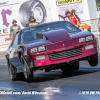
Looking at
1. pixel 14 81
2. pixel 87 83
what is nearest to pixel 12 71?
pixel 14 81

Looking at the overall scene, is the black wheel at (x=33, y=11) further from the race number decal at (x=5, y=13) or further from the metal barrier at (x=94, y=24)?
the metal barrier at (x=94, y=24)

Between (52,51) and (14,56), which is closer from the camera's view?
(52,51)

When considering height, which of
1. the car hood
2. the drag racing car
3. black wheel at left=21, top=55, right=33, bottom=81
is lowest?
black wheel at left=21, top=55, right=33, bottom=81

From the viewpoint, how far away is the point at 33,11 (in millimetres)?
24781

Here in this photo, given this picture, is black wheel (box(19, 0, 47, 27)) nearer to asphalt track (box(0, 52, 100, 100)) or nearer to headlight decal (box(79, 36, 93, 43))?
asphalt track (box(0, 52, 100, 100))

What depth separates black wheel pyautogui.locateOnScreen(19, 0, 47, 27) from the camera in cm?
2461

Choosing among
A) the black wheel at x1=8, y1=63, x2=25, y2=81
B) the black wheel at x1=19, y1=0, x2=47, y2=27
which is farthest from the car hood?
the black wheel at x1=19, y1=0, x2=47, y2=27

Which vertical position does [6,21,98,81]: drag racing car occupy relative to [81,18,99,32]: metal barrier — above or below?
above

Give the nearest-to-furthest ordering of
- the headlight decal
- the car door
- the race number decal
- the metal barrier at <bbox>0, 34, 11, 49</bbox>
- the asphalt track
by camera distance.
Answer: the asphalt track < the headlight decal < the car door < the metal barrier at <bbox>0, 34, 11, 49</bbox> < the race number decal

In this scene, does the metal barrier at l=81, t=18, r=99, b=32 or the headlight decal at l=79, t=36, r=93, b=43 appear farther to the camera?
the metal barrier at l=81, t=18, r=99, b=32

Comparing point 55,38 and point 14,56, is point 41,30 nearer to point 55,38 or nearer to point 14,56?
point 14,56

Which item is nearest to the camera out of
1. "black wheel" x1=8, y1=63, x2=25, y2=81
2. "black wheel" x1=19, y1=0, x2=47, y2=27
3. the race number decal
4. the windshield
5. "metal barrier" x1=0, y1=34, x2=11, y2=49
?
the windshield

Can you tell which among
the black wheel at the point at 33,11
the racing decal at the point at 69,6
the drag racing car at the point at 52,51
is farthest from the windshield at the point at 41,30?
the black wheel at the point at 33,11

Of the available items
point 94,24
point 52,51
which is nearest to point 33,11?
point 94,24
